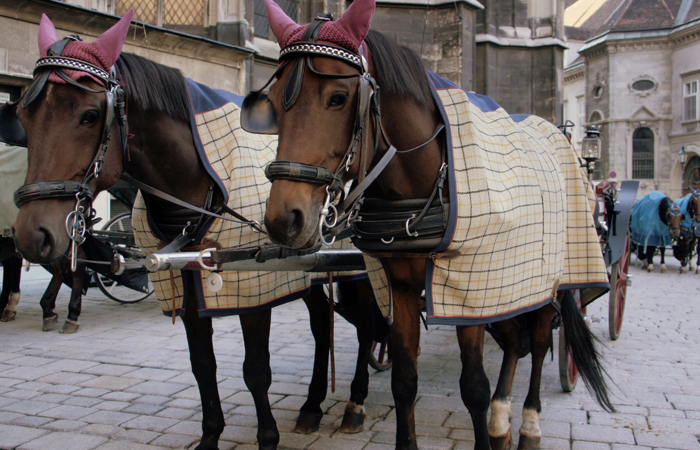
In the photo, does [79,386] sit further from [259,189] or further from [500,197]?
[500,197]

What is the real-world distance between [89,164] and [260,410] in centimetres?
149

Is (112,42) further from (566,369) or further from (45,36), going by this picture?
(566,369)

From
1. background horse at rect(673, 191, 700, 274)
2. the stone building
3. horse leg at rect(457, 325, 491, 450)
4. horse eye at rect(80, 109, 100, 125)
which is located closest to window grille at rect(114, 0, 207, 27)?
horse eye at rect(80, 109, 100, 125)

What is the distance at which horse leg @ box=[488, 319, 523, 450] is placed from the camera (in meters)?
3.05

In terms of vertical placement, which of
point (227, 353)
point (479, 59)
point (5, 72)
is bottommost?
point (227, 353)

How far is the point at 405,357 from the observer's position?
8.41ft

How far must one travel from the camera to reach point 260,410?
2848mm

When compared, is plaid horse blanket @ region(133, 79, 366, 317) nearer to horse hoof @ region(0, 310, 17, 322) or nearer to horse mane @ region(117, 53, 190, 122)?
horse mane @ region(117, 53, 190, 122)

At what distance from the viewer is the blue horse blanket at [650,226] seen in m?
12.8

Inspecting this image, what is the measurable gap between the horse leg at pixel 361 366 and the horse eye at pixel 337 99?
77.7 inches

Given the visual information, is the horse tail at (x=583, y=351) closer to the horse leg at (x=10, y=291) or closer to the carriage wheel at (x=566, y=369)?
the carriage wheel at (x=566, y=369)

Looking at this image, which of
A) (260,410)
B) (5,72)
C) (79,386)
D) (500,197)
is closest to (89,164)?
(260,410)

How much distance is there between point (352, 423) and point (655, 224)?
1206cm

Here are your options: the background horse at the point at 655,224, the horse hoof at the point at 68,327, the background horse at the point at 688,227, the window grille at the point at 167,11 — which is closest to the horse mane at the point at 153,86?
the horse hoof at the point at 68,327
